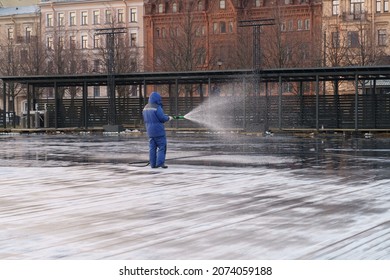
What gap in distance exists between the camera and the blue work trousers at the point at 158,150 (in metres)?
17.9

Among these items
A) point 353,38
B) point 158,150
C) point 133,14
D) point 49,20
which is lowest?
point 158,150

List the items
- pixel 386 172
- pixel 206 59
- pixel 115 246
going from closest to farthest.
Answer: pixel 115 246 → pixel 386 172 → pixel 206 59

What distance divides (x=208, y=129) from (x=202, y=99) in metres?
2.11

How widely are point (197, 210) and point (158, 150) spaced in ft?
23.9

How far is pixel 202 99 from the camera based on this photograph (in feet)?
151

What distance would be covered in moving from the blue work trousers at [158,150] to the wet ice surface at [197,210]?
40 cm

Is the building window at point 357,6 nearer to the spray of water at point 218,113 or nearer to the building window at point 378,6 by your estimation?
the building window at point 378,6

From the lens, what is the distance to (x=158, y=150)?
17.9 m

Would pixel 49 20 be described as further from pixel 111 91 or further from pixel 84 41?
pixel 111 91

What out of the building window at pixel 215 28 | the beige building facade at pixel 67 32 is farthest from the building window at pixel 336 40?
the building window at pixel 215 28

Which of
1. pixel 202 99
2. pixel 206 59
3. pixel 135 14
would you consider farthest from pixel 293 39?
pixel 135 14

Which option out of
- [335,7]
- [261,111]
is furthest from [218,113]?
[335,7]

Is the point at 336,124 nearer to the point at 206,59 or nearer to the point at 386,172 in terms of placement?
the point at 386,172

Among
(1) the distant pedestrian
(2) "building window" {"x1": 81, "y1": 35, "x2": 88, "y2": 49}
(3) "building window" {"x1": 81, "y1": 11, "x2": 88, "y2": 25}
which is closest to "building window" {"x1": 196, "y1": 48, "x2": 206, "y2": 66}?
(2) "building window" {"x1": 81, "y1": 35, "x2": 88, "y2": 49}
